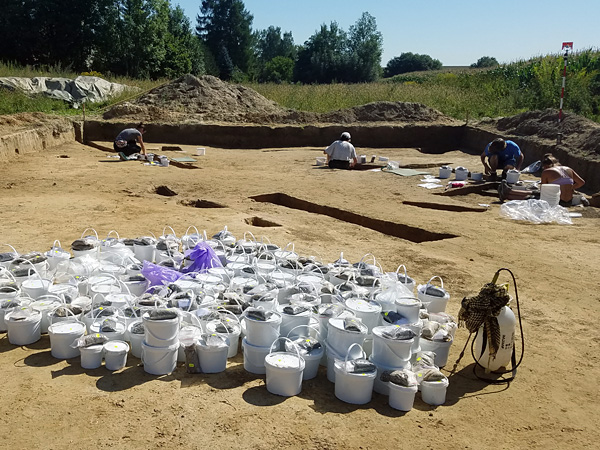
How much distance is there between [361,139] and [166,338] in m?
17.0

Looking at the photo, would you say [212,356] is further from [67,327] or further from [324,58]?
[324,58]

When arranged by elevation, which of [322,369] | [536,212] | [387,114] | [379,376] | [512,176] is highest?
[387,114]

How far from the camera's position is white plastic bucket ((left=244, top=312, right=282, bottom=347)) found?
14.6 feet

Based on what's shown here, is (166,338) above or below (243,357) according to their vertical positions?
above

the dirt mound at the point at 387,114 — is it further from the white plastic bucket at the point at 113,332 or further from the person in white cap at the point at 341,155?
the white plastic bucket at the point at 113,332

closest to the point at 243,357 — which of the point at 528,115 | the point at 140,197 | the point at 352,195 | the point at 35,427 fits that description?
the point at 35,427

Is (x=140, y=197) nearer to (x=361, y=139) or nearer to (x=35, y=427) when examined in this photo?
(x=35, y=427)

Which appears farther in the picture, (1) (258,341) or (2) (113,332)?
(2) (113,332)

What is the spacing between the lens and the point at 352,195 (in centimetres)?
1185

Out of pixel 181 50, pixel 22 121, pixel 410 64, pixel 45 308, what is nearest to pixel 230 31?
pixel 181 50

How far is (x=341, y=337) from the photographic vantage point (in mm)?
→ 4379

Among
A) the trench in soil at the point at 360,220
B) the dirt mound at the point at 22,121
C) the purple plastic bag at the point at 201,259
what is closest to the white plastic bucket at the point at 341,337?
the purple plastic bag at the point at 201,259

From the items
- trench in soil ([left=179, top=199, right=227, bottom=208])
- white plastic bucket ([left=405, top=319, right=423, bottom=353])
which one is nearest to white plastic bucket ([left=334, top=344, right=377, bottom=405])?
white plastic bucket ([left=405, top=319, right=423, bottom=353])

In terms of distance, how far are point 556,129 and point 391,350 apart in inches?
527
